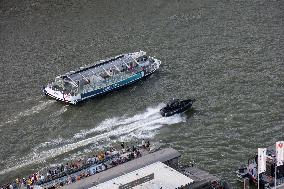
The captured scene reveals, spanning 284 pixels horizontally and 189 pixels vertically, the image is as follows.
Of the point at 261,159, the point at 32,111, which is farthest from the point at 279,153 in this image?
the point at 32,111

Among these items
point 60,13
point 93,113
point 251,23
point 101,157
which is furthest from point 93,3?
point 101,157

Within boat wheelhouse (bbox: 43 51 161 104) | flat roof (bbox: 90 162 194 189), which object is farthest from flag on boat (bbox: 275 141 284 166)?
boat wheelhouse (bbox: 43 51 161 104)

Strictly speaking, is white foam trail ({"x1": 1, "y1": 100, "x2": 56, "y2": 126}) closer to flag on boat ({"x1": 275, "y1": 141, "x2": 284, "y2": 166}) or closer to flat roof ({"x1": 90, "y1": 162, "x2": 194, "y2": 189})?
flat roof ({"x1": 90, "y1": 162, "x2": 194, "y2": 189})

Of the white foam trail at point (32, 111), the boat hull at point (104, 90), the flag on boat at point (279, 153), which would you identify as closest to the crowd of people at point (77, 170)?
the flag on boat at point (279, 153)

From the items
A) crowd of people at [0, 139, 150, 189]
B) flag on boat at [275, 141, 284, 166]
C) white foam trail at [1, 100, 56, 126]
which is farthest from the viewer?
white foam trail at [1, 100, 56, 126]

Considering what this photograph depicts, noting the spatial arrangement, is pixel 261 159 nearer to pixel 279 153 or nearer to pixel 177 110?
pixel 279 153

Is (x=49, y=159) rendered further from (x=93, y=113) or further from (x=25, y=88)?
(x=25, y=88)

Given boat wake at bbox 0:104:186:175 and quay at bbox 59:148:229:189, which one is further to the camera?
boat wake at bbox 0:104:186:175

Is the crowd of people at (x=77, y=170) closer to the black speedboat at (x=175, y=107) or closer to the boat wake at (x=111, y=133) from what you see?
the boat wake at (x=111, y=133)
